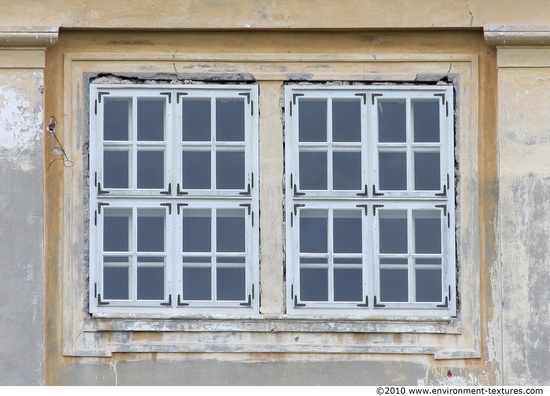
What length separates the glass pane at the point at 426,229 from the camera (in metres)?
12.7

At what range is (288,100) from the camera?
12.8 m

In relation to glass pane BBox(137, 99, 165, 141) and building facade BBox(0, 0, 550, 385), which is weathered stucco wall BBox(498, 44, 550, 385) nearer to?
building facade BBox(0, 0, 550, 385)

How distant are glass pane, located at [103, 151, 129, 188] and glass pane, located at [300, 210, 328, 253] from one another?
1478 millimetres

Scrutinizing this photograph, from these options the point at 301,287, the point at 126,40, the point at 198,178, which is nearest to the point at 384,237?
the point at 301,287

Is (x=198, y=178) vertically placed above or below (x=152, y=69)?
below

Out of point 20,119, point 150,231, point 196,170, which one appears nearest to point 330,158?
point 196,170

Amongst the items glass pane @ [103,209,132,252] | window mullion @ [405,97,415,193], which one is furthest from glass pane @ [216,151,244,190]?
window mullion @ [405,97,415,193]

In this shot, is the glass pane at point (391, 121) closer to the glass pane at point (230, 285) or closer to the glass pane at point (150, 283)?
the glass pane at point (230, 285)

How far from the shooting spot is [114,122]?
12781 mm

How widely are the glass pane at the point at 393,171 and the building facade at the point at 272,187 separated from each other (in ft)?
0.05

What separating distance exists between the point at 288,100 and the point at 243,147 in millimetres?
531

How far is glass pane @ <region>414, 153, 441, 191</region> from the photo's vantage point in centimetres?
1272

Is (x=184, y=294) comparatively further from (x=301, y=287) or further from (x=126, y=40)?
(x=126, y=40)

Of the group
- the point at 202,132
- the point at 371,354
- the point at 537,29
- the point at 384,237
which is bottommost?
the point at 371,354
